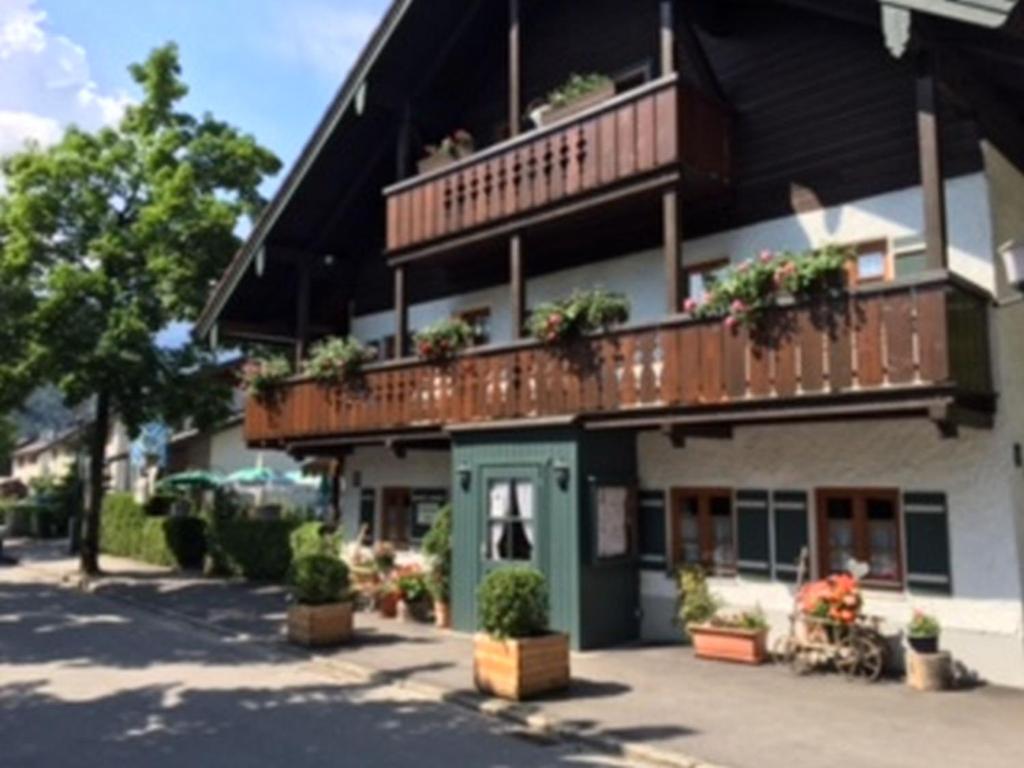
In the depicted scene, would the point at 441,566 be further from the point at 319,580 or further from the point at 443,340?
the point at 443,340

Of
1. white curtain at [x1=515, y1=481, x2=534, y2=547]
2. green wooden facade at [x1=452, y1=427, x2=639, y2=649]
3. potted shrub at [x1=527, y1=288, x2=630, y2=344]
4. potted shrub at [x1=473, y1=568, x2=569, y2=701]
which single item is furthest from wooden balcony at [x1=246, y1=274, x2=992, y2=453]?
potted shrub at [x1=473, y1=568, x2=569, y2=701]

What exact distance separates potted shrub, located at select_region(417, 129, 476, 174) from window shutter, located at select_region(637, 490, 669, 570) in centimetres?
657

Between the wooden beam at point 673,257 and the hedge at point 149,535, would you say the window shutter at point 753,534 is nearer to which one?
the wooden beam at point 673,257

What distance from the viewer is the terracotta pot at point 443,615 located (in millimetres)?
15922

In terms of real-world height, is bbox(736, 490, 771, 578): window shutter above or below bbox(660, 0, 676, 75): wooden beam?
below

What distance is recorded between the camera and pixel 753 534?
44.2ft

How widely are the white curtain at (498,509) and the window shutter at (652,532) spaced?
6.47 ft

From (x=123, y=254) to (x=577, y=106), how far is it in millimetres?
13440

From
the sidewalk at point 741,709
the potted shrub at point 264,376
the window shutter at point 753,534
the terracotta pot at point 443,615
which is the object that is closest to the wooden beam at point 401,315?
the potted shrub at point 264,376

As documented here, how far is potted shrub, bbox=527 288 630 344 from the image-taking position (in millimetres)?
13758

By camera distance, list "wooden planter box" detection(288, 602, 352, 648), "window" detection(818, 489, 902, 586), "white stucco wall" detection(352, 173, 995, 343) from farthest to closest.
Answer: "wooden planter box" detection(288, 602, 352, 648) → "window" detection(818, 489, 902, 586) → "white stucco wall" detection(352, 173, 995, 343)

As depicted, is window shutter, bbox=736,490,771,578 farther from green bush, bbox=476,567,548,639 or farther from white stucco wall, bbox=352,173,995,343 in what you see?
green bush, bbox=476,567,548,639

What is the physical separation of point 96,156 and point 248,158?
12.0ft

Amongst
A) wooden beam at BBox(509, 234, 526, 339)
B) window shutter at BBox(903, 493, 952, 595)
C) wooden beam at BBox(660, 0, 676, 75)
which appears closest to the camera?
window shutter at BBox(903, 493, 952, 595)
